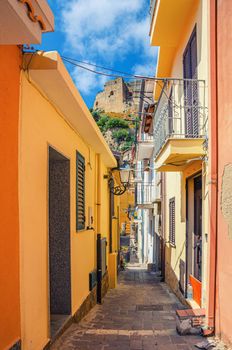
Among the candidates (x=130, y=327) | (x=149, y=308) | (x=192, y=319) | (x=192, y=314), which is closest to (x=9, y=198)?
(x=192, y=319)

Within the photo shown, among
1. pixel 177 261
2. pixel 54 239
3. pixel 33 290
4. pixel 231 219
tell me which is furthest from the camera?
pixel 177 261

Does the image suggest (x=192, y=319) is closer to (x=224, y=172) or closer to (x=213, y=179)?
(x=213, y=179)

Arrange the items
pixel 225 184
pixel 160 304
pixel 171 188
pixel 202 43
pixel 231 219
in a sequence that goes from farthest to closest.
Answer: pixel 171 188, pixel 160 304, pixel 202 43, pixel 225 184, pixel 231 219

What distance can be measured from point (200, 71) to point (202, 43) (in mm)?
506

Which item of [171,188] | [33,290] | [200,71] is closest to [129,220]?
[171,188]

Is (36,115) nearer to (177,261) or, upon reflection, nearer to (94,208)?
(94,208)

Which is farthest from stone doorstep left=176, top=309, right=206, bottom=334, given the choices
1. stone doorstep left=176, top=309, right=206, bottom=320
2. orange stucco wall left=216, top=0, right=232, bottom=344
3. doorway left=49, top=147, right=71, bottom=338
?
doorway left=49, top=147, right=71, bottom=338

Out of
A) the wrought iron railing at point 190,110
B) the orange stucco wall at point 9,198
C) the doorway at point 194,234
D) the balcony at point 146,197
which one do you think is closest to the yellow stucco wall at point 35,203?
the orange stucco wall at point 9,198

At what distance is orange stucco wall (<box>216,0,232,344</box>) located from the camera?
454cm

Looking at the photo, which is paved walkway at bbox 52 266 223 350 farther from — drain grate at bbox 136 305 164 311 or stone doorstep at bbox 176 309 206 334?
stone doorstep at bbox 176 309 206 334

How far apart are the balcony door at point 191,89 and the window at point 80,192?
2.14m

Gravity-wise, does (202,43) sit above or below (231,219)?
above

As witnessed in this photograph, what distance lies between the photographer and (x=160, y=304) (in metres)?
8.71

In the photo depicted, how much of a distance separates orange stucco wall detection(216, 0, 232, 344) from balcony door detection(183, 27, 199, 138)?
1.83 meters
